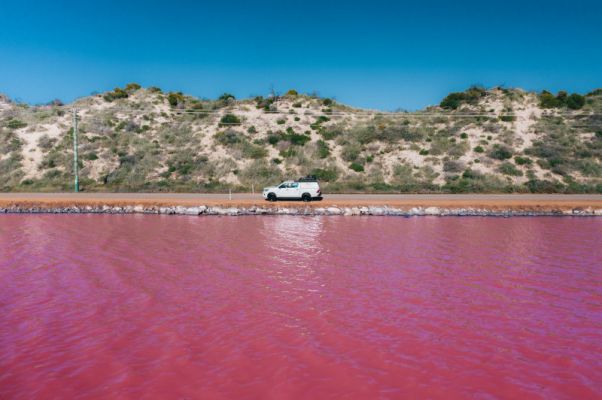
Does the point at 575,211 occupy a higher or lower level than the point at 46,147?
lower

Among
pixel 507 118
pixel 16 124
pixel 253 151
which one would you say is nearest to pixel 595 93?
pixel 507 118

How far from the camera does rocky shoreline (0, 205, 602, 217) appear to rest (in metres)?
28.4

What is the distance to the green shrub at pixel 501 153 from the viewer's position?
5078 centimetres

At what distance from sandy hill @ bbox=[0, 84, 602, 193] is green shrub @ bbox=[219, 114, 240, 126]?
0.21 metres

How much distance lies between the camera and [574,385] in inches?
286

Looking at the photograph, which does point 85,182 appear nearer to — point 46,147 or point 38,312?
point 46,147

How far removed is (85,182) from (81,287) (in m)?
37.9

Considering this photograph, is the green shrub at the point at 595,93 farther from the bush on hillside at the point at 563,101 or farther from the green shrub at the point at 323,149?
the green shrub at the point at 323,149

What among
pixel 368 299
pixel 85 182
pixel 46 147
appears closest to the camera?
pixel 368 299

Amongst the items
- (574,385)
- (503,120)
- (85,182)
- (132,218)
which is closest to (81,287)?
(574,385)

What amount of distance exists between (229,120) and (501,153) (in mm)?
34989

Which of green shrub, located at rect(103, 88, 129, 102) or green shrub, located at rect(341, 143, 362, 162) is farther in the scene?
green shrub, located at rect(103, 88, 129, 102)

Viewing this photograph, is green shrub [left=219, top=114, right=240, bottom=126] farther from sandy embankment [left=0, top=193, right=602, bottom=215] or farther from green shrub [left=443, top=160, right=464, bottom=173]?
sandy embankment [left=0, top=193, right=602, bottom=215]

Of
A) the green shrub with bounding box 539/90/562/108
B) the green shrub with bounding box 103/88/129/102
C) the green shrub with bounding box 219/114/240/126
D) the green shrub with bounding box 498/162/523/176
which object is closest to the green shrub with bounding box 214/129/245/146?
the green shrub with bounding box 219/114/240/126
